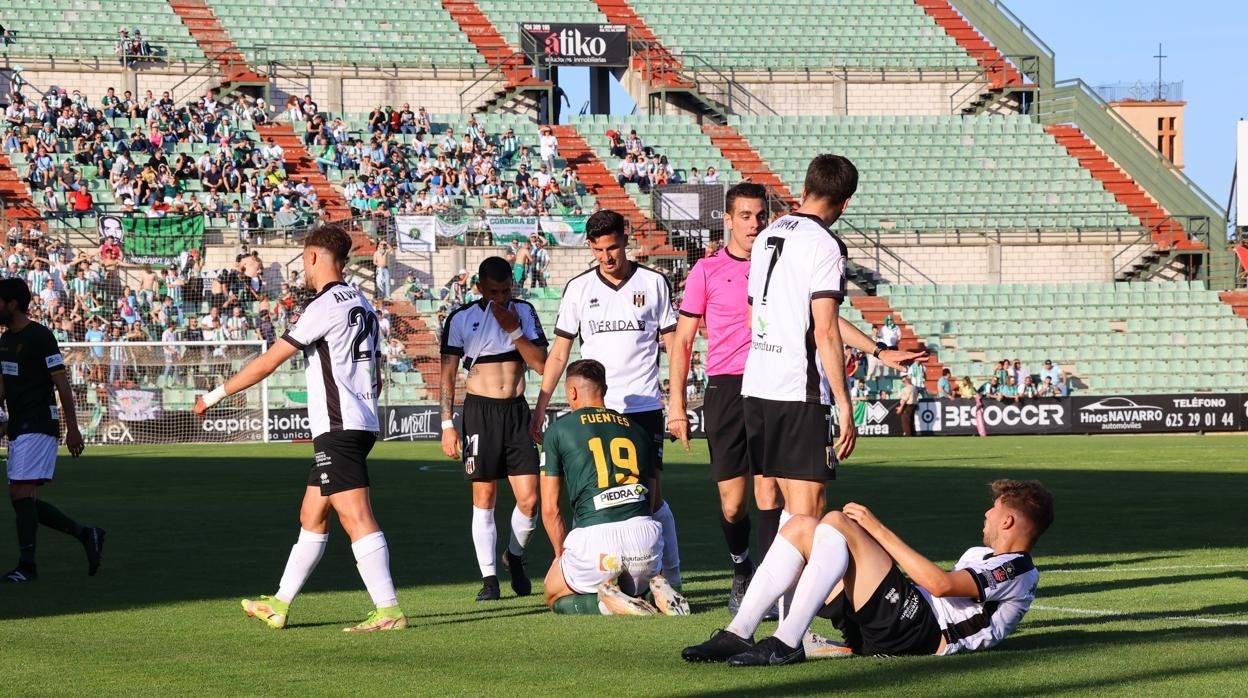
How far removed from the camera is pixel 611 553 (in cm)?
895

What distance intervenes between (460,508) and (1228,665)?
1130 centimetres

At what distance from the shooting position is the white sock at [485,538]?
10211mm

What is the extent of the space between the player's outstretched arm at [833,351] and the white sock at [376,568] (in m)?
2.58

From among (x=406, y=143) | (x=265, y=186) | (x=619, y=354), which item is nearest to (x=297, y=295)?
(x=265, y=186)

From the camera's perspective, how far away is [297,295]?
35.9 meters

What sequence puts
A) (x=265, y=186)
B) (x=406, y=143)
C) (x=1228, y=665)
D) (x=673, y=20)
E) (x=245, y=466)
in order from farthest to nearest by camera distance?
(x=673, y=20)
(x=406, y=143)
(x=265, y=186)
(x=245, y=466)
(x=1228, y=665)

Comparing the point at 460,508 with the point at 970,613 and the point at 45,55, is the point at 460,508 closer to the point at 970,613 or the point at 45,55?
the point at 970,613

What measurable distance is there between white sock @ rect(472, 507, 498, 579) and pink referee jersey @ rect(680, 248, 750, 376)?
1.86 metres

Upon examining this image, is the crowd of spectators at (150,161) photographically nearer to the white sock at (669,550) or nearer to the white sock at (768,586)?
the white sock at (669,550)

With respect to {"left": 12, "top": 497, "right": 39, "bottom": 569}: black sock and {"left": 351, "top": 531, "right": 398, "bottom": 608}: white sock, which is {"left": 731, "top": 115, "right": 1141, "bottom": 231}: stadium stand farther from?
{"left": 351, "top": 531, "right": 398, "bottom": 608}: white sock

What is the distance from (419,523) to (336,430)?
6944 mm

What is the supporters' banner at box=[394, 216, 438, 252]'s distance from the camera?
37406mm

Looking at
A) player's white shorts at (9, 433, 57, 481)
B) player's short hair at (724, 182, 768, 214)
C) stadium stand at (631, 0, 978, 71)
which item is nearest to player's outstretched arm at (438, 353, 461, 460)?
player's short hair at (724, 182, 768, 214)

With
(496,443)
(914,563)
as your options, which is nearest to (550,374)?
(496,443)
